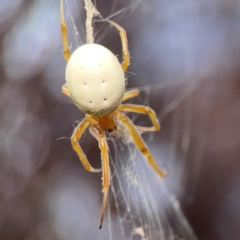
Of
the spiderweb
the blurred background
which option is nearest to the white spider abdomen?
the spiderweb

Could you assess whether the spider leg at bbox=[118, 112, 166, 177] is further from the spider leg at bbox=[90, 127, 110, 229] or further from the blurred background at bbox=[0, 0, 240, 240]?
the blurred background at bbox=[0, 0, 240, 240]

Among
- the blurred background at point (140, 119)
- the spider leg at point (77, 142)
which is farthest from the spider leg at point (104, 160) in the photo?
the blurred background at point (140, 119)

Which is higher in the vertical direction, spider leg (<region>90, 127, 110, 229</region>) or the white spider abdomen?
the white spider abdomen

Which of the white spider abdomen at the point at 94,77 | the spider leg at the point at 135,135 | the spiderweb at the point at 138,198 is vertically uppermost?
the white spider abdomen at the point at 94,77

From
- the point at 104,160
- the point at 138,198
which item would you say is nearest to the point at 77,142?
the point at 104,160

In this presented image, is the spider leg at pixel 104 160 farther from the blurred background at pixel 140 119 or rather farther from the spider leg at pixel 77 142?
the blurred background at pixel 140 119

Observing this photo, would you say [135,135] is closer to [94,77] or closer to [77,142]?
[77,142]
